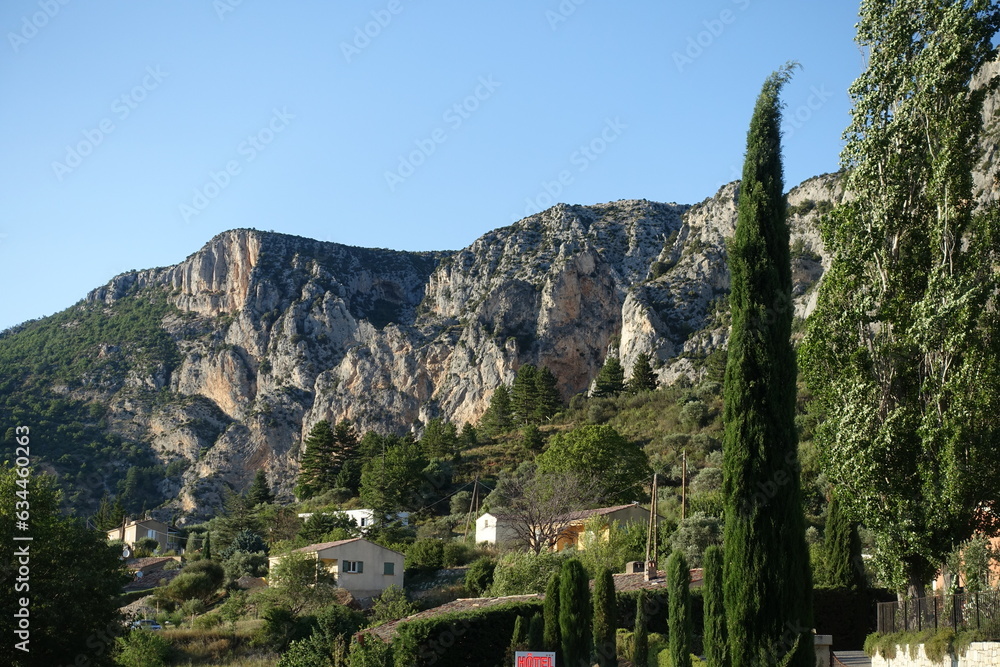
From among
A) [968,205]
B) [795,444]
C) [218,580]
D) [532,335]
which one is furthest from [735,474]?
[532,335]

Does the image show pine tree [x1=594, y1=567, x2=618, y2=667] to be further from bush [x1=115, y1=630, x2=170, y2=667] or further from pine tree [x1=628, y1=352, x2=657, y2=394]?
pine tree [x1=628, y1=352, x2=657, y2=394]

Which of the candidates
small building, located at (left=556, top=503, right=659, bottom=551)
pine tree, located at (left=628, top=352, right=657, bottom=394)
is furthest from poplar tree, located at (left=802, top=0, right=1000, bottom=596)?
pine tree, located at (left=628, top=352, right=657, bottom=394)

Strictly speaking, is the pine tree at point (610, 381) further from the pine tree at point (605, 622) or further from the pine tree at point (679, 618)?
the pine tree at point (679, 618)

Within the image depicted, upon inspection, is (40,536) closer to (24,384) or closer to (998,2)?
(998,2)

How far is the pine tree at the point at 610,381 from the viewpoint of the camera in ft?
295

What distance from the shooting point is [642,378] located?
89.1 metres

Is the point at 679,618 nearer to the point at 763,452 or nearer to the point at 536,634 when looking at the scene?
the point at 536,634

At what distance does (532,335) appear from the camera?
356ft

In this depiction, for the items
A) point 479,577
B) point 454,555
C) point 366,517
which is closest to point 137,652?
point 479,577

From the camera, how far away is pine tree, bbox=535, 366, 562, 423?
8994 cm

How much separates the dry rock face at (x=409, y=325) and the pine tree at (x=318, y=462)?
69.3 feet

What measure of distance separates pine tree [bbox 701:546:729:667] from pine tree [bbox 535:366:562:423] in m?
69.4

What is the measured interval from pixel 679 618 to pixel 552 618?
11.3ft

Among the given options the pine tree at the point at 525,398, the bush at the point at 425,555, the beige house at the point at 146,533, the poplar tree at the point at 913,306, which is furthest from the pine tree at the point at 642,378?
the poplar tree at the point at 913,306
